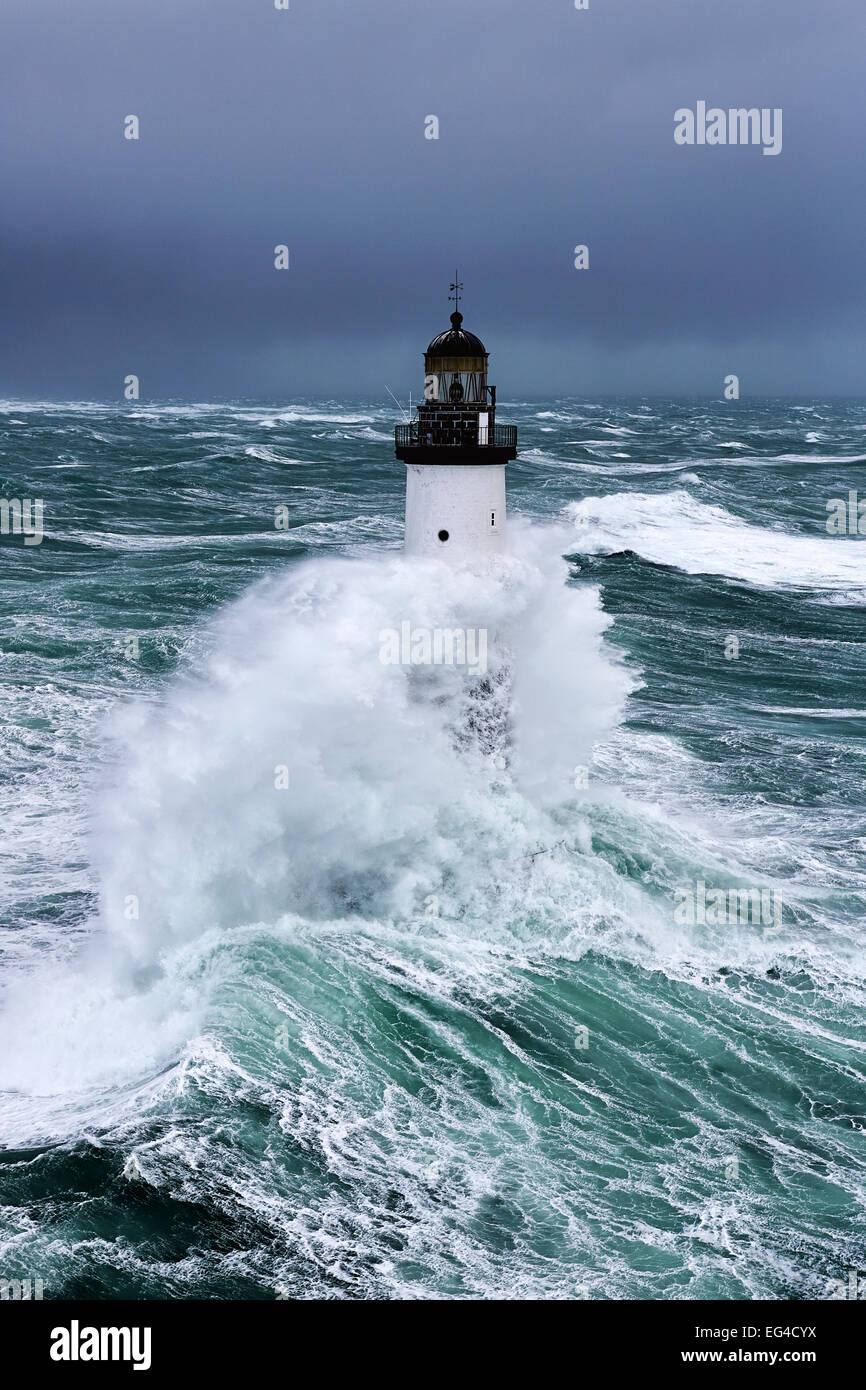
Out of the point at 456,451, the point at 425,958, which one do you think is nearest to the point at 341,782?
the point at 425,958

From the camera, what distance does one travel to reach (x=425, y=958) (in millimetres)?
16578

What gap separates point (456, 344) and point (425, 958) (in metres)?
8.75

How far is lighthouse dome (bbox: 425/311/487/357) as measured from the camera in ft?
57.0

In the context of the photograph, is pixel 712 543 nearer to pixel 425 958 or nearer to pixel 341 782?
pixel 341 782

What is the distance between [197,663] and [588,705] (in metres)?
11.6

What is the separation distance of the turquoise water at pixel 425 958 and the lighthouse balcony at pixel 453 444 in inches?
70.1

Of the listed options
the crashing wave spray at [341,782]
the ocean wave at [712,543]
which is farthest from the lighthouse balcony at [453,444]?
the ocean wave at [712,543]

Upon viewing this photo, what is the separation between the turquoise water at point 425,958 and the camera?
37.4 feet

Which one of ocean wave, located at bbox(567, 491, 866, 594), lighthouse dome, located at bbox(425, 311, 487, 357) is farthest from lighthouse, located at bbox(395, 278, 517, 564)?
ocean wave, located at bbox(567, 491, 866, 594)

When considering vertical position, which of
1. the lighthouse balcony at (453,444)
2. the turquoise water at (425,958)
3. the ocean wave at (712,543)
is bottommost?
the turquoise water at (425,958)

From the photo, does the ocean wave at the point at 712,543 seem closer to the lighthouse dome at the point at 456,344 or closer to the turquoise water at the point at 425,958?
the turquoise water at the point at 425,958

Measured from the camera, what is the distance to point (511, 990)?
15.9m

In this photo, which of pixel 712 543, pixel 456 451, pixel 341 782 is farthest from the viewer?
pixel 712 543

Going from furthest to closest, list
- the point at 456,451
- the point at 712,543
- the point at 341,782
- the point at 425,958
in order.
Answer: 1. the point at 712,543
2. the point at 341,782
3. the point at 456,451
4. the point at 425,958
